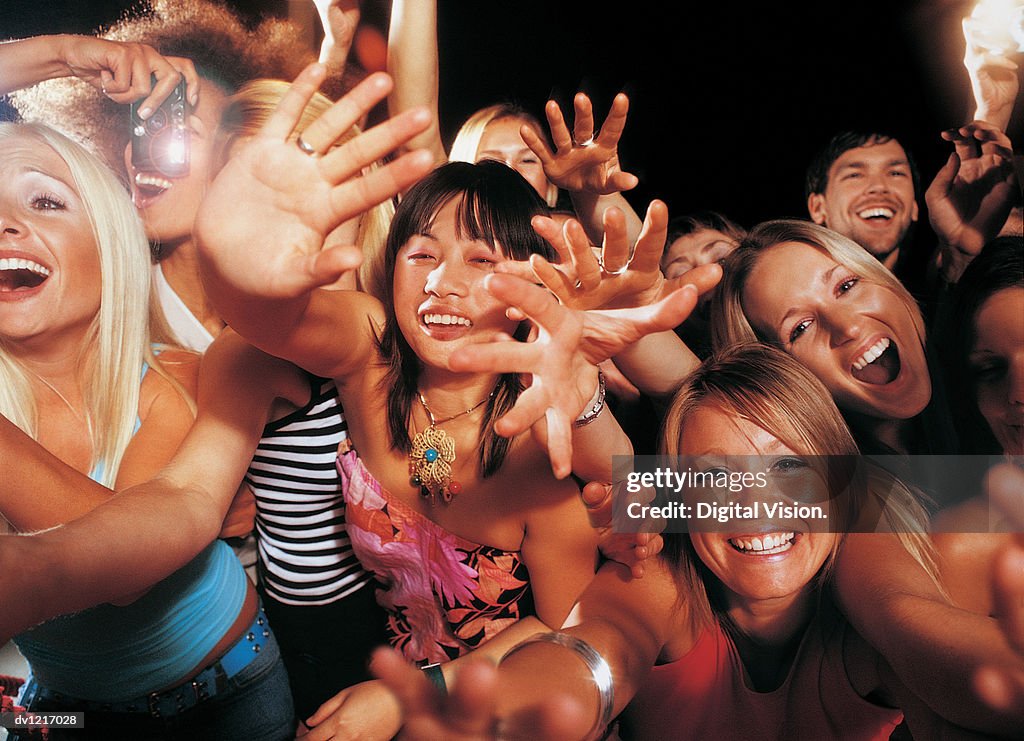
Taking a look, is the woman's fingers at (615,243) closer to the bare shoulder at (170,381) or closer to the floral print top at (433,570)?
the floral print top at (433,570)

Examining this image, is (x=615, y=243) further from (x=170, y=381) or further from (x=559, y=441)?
(x=170, y=381)

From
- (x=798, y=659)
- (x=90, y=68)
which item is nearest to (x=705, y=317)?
(x=798, y=659)

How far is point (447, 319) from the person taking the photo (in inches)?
32.1

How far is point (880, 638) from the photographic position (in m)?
0.77

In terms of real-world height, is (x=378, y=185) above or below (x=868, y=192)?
above

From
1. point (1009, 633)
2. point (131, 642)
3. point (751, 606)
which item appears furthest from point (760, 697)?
point (131, 642)

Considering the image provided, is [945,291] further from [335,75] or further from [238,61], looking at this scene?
[238,61]

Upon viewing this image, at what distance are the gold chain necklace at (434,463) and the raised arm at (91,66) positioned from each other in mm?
595

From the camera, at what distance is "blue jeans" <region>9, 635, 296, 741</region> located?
0.91m

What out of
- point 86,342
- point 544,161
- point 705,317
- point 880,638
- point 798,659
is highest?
point 544,161

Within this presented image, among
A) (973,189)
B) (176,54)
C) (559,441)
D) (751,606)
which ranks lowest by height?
(751,606)

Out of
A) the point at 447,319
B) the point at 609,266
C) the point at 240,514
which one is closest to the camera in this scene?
the point at 609,266

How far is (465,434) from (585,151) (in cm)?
40

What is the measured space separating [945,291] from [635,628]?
70 centimetres
